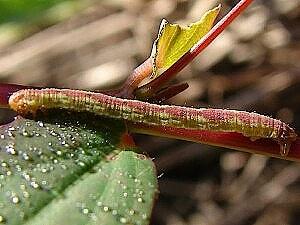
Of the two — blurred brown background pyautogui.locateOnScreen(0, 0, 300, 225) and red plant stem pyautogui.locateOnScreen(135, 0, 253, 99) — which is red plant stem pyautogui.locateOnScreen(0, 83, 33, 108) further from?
blurred brown background pyautogui.locateOnScreen(0, 0, 300, 225)

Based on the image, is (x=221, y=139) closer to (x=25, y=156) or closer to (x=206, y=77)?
(x=25, y=156)

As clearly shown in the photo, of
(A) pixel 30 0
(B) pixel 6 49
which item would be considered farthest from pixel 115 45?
(A) pixel 30 0

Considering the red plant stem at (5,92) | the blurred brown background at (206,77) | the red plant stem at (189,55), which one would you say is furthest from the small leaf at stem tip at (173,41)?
the blurred brown background at (206,77)

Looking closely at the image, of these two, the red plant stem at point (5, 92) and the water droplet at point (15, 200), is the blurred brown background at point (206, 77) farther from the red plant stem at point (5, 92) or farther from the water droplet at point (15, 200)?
the water droplet at point (15, 200)

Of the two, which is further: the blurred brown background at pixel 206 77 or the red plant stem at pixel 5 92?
the blurred brown background at pixel 206 77

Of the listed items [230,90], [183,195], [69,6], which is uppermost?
[69,6]

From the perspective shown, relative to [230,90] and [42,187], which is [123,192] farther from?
[230,90]

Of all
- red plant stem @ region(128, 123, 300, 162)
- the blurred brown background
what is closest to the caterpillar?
red plant stem @ region(128, 123, 300, 162)
